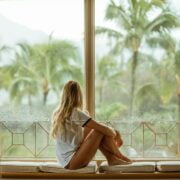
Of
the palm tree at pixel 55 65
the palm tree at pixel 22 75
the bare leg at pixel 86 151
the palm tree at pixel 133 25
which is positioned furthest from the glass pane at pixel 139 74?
the palm tree at pixel 22 75

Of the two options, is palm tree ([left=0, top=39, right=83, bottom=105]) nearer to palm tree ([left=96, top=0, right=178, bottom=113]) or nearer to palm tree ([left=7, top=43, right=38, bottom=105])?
palm tree ([left=7, top=43, right=38, bottom=105])

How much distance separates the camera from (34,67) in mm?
5680

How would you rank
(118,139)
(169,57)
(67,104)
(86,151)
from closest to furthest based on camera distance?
(86,151) → (67,104) → (118,139) → (169,57)

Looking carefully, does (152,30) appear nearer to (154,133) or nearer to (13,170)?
(154,133)

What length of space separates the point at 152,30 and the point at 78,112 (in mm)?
1204

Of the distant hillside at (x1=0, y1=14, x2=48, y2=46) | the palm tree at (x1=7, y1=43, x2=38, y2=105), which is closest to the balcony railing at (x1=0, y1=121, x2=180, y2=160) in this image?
the palm tree at (x1=7, y1=43, x2=38, y2=105)

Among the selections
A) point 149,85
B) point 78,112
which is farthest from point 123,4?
point 78,112

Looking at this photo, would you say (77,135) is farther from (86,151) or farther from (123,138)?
(123,138)

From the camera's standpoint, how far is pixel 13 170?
520cm

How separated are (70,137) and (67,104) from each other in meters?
0.31

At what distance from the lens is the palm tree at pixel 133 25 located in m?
5.57

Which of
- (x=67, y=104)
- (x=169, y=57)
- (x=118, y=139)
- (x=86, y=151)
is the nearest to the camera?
(x=86, y=151)

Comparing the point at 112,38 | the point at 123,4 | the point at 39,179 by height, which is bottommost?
the point at 39,179

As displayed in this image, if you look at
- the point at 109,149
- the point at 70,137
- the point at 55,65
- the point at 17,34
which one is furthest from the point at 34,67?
the point at 109,149
